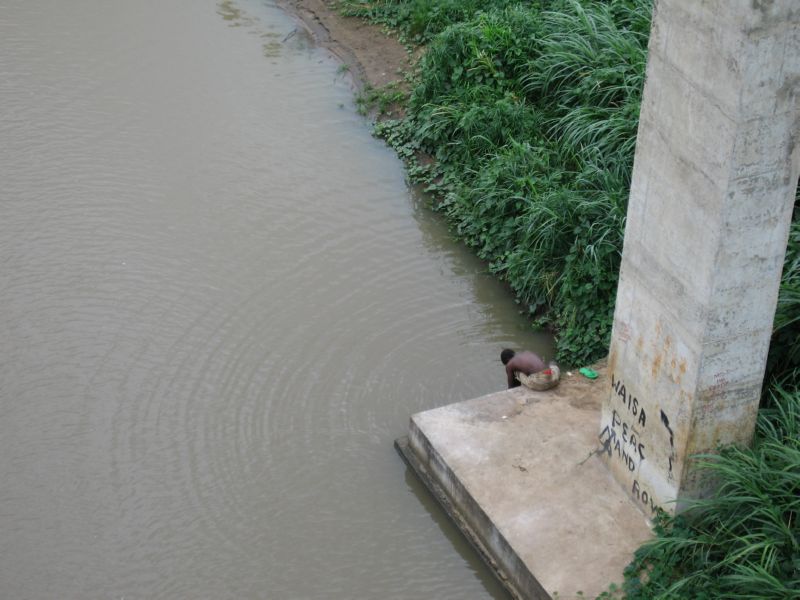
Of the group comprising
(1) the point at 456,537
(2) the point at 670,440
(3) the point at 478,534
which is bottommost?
(1) the point at 456,537

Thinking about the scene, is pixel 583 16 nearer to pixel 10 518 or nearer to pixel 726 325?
pixel 726 325

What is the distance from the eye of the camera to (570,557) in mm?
6027

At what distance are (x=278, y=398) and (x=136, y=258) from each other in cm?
213

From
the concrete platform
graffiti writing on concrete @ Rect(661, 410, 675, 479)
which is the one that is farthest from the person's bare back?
graffiti writing on concrete @ Rect(661, 410, 675, 479)

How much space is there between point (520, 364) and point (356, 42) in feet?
20.3

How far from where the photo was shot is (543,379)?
7160 millimetres

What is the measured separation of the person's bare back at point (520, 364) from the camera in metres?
7.27

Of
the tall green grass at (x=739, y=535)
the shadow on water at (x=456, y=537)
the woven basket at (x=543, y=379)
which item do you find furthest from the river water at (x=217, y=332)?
the tall green grass at (x=739, y=535)

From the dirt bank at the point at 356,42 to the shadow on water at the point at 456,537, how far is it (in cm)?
562

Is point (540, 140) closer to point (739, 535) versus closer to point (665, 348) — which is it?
point (665, 348)

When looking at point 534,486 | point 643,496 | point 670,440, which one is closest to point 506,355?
point 534,486

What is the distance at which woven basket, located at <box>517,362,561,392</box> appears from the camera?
7.16m

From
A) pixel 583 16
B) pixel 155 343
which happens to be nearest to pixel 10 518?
pixel 155 343

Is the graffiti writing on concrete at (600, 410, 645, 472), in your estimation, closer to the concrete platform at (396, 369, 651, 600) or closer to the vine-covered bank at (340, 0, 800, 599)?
the concrete platform at (396, 369, 651, 600)
